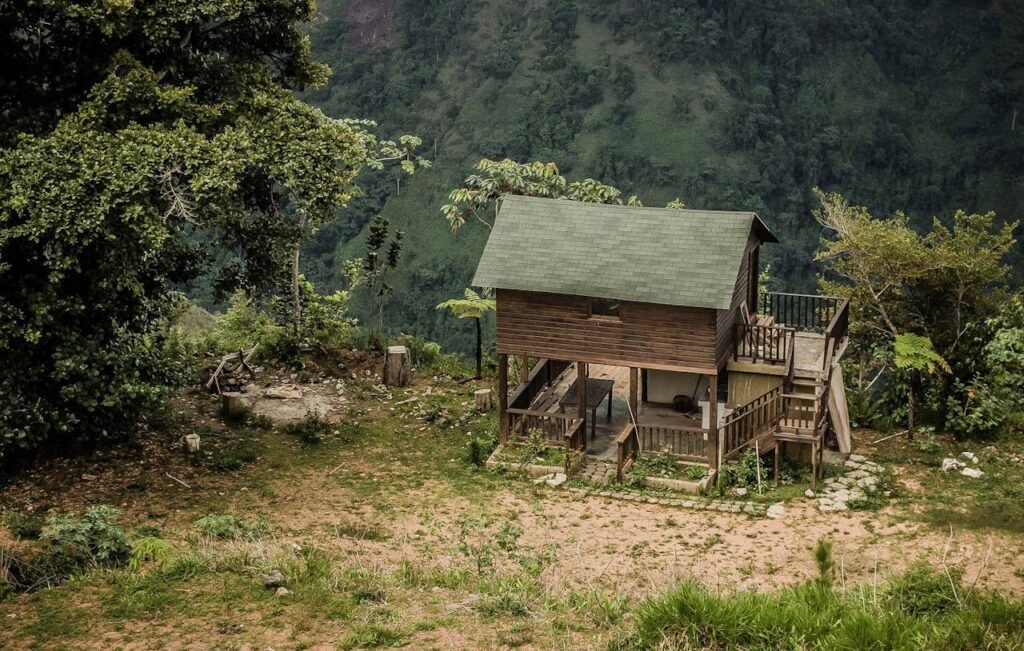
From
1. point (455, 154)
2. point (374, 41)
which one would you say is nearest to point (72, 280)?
point (455, 154)

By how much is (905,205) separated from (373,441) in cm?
5383

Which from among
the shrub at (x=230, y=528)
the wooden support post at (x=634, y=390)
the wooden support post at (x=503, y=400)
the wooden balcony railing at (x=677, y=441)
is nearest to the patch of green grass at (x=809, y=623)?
the shrub at (x=230, y=528)

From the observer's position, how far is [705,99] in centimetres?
6825

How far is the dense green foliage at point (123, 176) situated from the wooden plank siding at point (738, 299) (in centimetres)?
734

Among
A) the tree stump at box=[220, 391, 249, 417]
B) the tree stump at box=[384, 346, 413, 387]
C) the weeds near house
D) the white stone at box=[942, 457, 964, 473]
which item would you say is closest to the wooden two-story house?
the white stone at box=[942, 457, 964, 473]

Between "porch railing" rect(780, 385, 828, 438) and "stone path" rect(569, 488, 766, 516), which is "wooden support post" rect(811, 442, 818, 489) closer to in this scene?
"porch railing" rect(780, 385, 828, 438)

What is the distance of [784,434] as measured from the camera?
20500 millimetres

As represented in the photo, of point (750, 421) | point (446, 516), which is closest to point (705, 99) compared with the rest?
point (750, 421)

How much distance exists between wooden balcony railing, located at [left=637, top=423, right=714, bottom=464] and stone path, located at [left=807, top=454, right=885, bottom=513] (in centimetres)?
224

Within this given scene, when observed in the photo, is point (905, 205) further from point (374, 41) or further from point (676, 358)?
point (676, 358)

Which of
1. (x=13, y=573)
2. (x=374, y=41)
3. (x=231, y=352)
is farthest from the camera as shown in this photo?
(x=374, y=41)

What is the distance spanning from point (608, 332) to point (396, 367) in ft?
22.6

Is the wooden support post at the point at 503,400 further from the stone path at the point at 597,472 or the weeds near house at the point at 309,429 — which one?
the weeds near house at the point at 309,429

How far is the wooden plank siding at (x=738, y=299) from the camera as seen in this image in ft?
68.7
